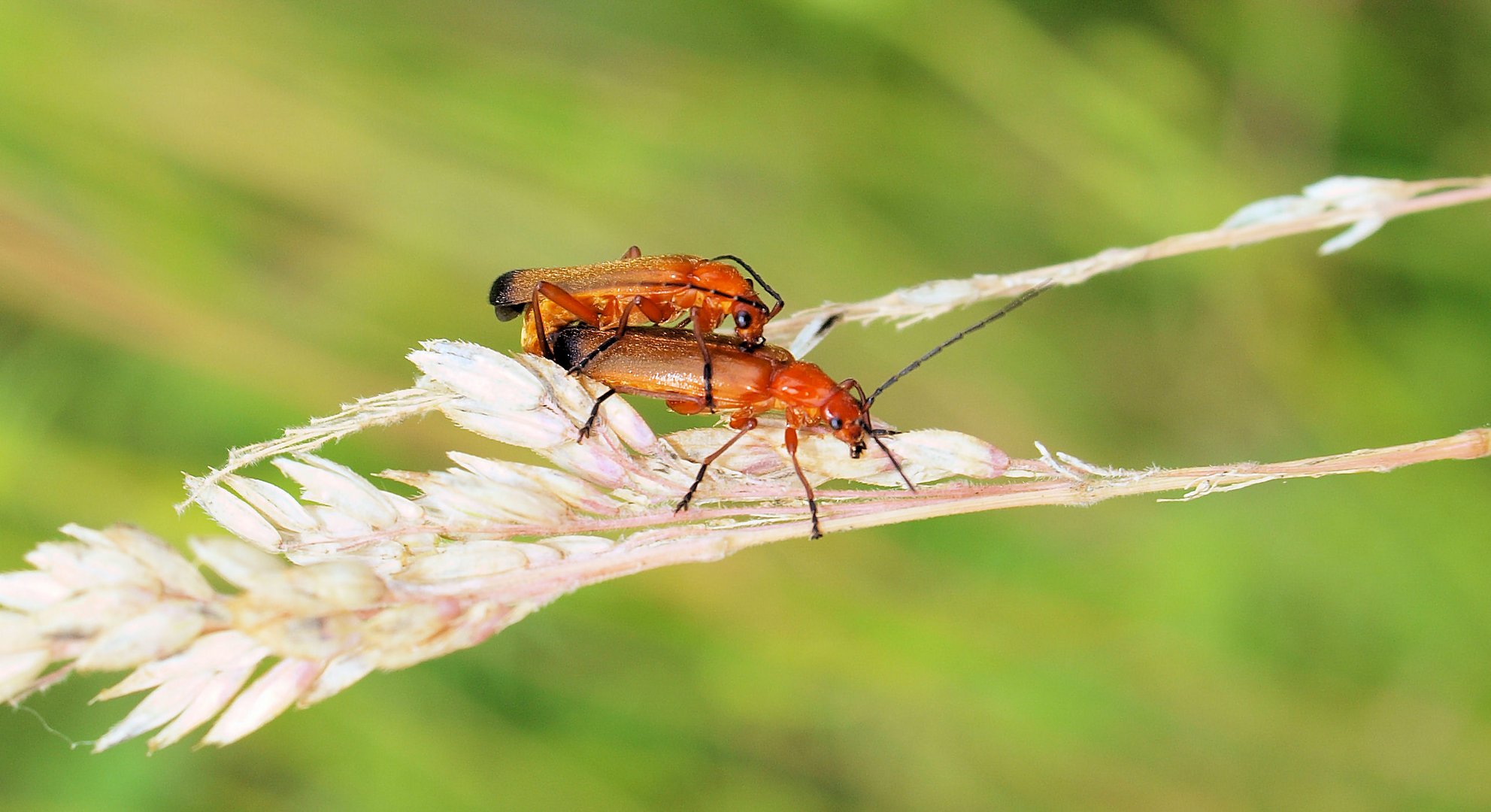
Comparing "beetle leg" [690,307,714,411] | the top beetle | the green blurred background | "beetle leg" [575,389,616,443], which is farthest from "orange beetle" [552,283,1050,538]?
the green blurred background

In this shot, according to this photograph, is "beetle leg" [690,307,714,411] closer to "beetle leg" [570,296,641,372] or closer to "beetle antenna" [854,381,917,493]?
"beetle leg" [570,296,641,372]

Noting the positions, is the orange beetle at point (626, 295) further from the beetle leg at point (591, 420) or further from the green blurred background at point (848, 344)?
the beetle leg at point (591, 420)

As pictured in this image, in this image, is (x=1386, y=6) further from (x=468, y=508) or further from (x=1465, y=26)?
(x=468, y=508)

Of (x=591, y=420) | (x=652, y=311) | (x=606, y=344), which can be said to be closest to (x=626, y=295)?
(x=652, y=311)

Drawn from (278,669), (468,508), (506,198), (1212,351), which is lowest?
(278,669)

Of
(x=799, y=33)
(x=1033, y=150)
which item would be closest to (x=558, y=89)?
(x=799, y=33)

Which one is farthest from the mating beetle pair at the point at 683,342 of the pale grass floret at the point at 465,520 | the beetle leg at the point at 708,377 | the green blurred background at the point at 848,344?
the green blurred background at the point at 848,344
